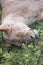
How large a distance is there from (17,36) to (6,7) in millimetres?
706

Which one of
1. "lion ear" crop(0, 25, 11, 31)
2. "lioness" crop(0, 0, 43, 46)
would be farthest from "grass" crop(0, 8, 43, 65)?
"lion ear" crop(0, 25, 11, 31)

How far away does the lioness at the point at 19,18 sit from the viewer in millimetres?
3962

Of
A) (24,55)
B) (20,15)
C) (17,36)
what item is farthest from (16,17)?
(24,55)

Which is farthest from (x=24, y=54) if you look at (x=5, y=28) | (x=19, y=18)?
(x=19, y=18)

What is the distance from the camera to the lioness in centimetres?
396

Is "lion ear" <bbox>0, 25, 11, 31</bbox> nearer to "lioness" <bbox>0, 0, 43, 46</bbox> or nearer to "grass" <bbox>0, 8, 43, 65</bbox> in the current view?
"lioness" <bbox>0, 0, 43, 46</bbox>

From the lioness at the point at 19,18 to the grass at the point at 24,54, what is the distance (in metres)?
0.12

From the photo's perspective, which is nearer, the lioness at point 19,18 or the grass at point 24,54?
the grass at point 24,54

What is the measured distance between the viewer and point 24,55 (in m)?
3.82

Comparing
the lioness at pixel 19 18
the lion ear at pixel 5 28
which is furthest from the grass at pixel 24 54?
the lion ear at pixel 5 28

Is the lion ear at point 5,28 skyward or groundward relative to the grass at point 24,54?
skyward

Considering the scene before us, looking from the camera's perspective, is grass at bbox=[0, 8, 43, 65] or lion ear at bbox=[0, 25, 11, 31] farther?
lion ear at bbox=[0, 25, 11, 31]

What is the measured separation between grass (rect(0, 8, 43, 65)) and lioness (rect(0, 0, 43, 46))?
12 cm

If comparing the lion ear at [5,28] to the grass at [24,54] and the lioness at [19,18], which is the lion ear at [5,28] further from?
the grass at [24,54]
